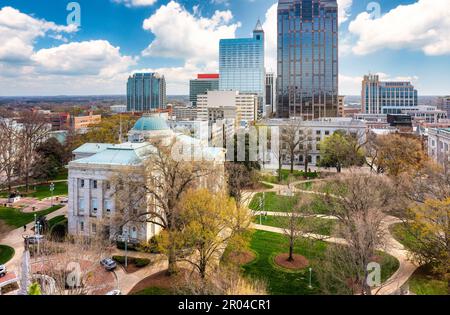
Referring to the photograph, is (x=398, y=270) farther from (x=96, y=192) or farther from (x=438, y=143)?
(x=438, y=143)

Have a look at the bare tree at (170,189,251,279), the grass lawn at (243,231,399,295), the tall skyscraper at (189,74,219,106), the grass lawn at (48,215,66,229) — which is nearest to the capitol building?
the grass lawn at (48,215,66,229)

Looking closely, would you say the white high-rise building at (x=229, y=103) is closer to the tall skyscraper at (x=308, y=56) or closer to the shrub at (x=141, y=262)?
the tall skyscraper at (x=308, y=56)

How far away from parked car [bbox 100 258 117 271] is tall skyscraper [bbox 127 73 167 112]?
92.2 m

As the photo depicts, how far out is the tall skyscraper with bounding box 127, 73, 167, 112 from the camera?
119 metres

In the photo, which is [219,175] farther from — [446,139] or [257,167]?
[446,139]

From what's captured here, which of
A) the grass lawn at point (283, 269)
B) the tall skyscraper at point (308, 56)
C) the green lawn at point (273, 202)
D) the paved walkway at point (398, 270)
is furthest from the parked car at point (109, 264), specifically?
the tall skyscraper at point (308, 56)

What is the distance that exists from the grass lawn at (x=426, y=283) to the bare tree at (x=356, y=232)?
2.97 m

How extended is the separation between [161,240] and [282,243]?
12359mm

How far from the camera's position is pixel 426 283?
21328mm

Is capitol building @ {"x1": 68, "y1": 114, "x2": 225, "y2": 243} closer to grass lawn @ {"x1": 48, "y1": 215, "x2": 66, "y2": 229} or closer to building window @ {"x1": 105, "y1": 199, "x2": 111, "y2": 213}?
building window @ {"x1": 105, "y1": 199, "x2": 111, "y2": 213}

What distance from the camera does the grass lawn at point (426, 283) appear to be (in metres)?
19.4

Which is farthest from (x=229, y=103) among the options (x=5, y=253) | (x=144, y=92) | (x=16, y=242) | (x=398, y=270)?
(x=398, y=270)
